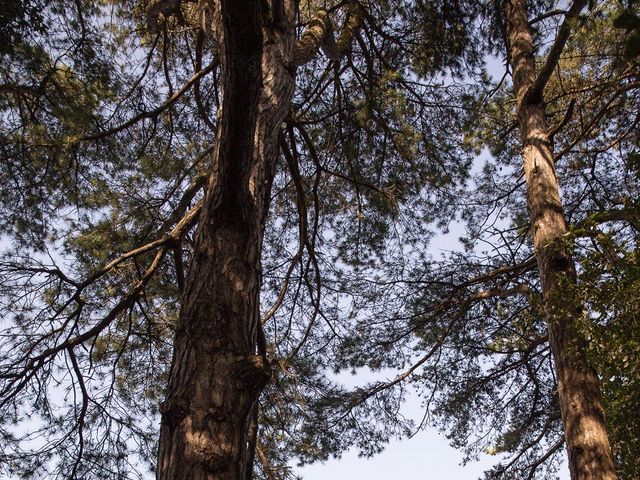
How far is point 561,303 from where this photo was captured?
13.3 ft

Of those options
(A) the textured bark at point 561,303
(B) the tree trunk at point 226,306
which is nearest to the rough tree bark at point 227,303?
(B) the tree trunk at point 226,306

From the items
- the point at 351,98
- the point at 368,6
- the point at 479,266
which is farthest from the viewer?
the point at 351,98

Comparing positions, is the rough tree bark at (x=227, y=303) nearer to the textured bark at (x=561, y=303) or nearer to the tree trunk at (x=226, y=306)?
the tree trunk at (x=226, y=306)

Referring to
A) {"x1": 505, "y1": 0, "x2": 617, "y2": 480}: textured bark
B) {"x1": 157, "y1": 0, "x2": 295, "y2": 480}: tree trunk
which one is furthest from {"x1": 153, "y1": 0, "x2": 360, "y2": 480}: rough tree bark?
{"x1": 505, "y1": 0, "x2": 617, "y2": 480}: textured bark

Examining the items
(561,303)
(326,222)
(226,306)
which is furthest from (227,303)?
(326,222)

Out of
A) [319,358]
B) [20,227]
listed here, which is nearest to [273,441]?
[319,358]

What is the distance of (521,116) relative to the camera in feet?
19.6

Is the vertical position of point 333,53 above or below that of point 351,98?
below

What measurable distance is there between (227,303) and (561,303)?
7.64ft

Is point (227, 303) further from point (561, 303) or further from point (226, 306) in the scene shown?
point (561, 303)

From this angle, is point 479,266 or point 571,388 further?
point 479,266

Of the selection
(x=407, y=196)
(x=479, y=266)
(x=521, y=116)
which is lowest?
(x=479, y=266)

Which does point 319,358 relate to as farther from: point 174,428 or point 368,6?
point 174,428

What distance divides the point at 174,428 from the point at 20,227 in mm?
4117
